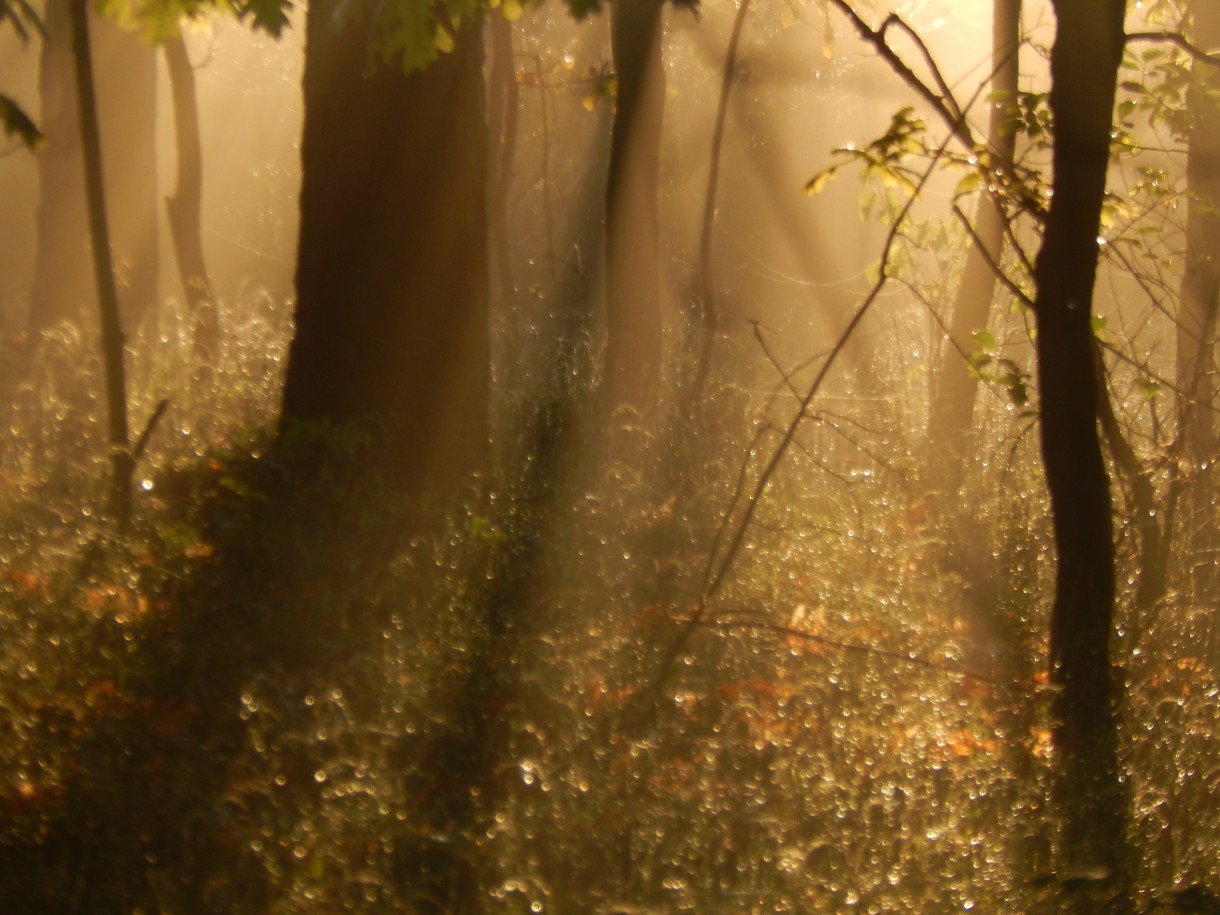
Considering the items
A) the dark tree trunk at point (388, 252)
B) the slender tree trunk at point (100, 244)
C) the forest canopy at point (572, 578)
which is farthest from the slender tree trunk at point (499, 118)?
the slender tree trunk at point (100, 244)

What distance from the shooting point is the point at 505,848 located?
9.13ft

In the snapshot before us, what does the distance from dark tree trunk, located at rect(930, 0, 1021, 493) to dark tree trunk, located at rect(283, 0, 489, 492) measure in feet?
7.99

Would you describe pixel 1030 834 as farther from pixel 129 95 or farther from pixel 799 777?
pixel 129 95

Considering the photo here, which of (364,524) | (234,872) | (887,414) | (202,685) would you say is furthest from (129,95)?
(234,872)

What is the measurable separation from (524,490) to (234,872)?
3058mm

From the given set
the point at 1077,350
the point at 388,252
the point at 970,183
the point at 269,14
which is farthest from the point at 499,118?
the point at 1077,350

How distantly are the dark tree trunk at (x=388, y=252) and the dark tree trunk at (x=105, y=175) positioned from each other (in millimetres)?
6852

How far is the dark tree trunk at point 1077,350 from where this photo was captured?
3.83 metres

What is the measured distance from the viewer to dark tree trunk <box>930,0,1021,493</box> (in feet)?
21.4

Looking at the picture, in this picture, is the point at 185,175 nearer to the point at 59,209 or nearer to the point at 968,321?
the point at 59,209

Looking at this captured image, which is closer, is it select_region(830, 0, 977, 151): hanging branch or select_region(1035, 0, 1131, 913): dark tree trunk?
select_region(1035, 0, 1131, 913): dark tree trunk

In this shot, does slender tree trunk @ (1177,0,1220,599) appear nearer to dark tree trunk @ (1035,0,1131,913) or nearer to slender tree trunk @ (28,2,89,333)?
dark tree trunk @ (1035,0,1131,913)

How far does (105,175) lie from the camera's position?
42.1 ft

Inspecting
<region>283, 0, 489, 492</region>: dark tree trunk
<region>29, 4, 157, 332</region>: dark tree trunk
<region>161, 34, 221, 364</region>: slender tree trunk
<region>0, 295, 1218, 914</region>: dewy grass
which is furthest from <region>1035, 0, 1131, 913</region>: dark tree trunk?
<region>29, 4, 157, 332</region>: dark tree trunk
